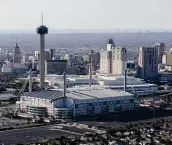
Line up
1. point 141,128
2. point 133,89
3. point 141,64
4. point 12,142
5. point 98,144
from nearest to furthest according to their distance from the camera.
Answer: point 98,144
point 12,142
point 141,128
point 133,89
point 141,64

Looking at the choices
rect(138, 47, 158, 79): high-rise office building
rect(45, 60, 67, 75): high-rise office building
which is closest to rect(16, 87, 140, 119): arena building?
rect(138, 47, 158, 79): high-rise office building

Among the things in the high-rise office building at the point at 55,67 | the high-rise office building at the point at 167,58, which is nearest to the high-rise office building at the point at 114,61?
the high-rise office building at the point at 55,67

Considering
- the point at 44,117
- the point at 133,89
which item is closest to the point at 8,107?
the point at 44,117

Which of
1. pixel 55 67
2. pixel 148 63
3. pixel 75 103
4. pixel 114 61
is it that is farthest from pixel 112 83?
pixel 75 103

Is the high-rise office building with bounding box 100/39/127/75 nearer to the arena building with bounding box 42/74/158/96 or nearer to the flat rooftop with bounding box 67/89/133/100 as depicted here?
the arena building with bounding box 42/74/158/96

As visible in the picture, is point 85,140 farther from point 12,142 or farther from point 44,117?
point 44,117

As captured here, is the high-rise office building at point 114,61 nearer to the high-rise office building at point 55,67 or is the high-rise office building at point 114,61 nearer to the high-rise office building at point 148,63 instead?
the high-rise office building at point 148,63

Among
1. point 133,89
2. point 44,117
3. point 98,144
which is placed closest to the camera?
point 98,144
